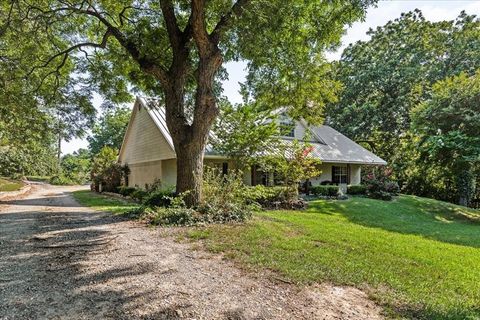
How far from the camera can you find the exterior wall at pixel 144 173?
1958 centimetres

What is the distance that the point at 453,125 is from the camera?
17.0 meters

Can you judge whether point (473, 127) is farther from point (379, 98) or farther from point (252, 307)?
point (252, 307)

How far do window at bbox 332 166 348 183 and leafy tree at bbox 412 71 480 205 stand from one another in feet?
20.6

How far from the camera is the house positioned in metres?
18.4

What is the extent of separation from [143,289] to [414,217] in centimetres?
1496

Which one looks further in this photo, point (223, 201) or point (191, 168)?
point (191, 168)

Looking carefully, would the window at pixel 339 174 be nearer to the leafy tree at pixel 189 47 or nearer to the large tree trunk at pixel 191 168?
the leafy tree at pixel 189 47

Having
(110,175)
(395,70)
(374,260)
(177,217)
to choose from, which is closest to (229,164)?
(177,217)

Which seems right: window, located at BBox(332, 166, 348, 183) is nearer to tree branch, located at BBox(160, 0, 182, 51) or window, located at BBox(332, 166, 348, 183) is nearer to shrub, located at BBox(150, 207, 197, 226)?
tree branch, located at BBox(160, 0, 182, 51)

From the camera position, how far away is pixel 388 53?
27562mm

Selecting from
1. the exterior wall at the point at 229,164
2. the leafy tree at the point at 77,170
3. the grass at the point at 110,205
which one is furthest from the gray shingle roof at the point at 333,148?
the leafy tree at the point at 77,170

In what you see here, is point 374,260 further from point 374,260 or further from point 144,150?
point 144,150

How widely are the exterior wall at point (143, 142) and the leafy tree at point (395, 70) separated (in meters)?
15.0

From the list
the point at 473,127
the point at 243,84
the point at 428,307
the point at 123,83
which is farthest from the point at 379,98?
the point at 428,307
